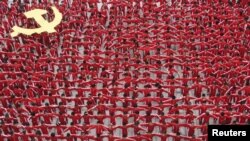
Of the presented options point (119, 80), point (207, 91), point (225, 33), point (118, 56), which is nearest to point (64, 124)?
point (119, 80)

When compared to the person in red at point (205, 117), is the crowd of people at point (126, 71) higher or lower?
higher

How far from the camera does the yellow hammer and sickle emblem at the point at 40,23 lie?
14242 millimetres

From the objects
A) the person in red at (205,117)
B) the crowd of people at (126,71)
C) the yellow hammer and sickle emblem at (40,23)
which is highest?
the yellow hammer and sickle emblem at (40,23)

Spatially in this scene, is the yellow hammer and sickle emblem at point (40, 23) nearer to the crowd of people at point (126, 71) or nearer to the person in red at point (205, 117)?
the crowd of people at point (126, 71)

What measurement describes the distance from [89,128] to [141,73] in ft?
9.00

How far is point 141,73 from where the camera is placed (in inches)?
A: 501

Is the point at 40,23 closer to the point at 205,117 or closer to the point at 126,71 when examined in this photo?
the point at 126,71

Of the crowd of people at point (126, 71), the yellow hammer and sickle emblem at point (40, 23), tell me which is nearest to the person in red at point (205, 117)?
the crowd of people at point (126, 71)

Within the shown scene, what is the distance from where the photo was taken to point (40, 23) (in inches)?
575

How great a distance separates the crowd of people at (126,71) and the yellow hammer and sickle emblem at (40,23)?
17 cm

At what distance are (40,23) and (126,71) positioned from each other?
12.5ft

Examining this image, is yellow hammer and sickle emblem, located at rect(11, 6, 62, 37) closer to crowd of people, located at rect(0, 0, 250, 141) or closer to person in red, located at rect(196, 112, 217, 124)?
crowd of people, located at rect(0, 0, 250, 141)

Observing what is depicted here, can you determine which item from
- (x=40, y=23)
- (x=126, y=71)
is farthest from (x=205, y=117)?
(x=40, y=23)

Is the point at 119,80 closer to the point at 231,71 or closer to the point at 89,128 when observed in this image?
the point at 89,128
